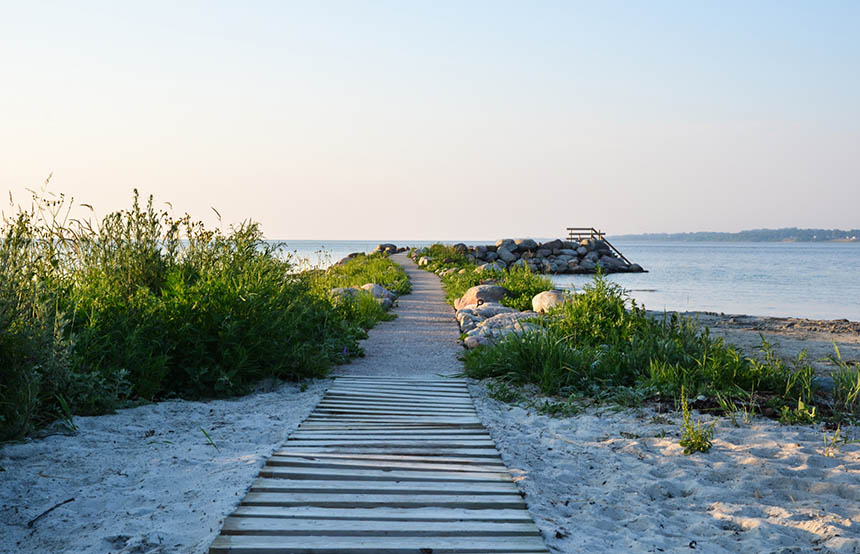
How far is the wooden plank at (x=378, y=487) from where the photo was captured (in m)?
3.26

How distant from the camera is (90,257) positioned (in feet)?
22.2

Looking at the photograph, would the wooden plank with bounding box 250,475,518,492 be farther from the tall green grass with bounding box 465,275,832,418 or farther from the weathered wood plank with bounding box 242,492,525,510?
the tall green grass with bounding box 465,275,832,418

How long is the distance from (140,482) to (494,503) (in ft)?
6.42

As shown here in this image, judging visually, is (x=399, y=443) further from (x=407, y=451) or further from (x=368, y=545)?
(x=368, y=545)

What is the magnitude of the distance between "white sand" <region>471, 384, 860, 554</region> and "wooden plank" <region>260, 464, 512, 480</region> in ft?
0.89

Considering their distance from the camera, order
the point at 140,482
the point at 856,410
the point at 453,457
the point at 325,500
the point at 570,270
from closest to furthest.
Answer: the point at 325,500
the point at 140,482
the point at 453,457
the point at 856,410
the point at 570,270

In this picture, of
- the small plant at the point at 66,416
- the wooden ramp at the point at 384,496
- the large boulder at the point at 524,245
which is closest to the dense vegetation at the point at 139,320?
the small plant at the point at 66,416

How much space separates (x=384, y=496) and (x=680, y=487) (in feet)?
5.78

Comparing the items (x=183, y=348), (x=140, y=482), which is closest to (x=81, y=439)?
(x=140, y=482)

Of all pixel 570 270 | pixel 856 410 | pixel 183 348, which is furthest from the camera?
pixel 570 270

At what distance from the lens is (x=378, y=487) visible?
3.29 m

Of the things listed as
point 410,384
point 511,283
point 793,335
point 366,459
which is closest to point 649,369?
point 410,384

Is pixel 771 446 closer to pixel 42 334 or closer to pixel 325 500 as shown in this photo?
pixel 325 500

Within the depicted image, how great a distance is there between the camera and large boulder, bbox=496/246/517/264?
36.6 m
